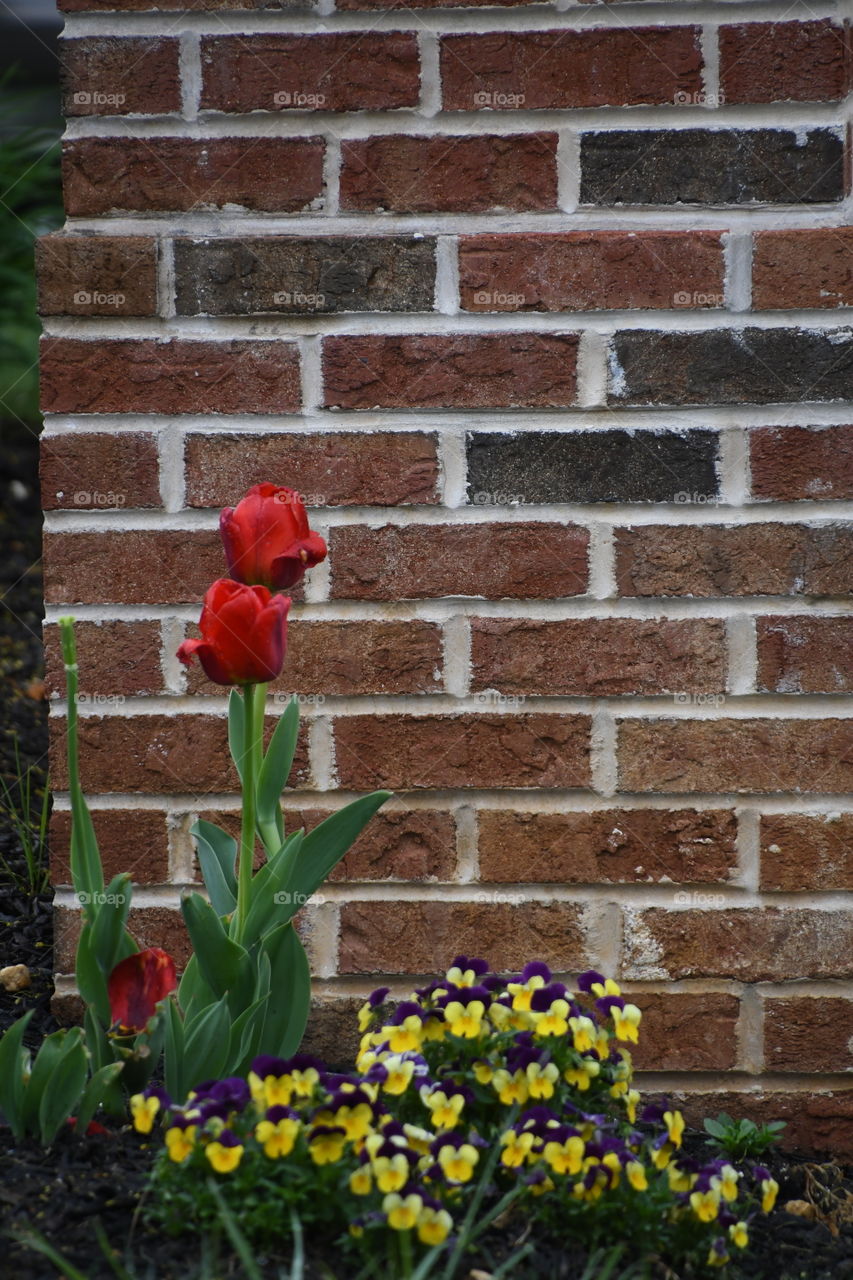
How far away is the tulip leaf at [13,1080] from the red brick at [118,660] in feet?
1.54

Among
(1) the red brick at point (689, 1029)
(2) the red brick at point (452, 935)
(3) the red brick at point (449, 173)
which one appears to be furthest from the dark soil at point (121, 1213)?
(3) the red brick at point (449, 173)

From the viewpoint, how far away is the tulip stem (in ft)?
4.07

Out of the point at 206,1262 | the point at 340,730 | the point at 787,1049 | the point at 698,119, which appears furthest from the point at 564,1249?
the point at 698,119

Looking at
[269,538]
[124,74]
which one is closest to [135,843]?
[269,538]

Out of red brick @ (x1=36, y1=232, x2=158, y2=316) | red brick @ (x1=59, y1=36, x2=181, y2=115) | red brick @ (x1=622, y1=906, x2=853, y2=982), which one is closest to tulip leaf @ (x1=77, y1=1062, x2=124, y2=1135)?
red brick @ (x1=622, y1=906, x2=853, y2=982)

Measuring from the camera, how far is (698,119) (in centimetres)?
150

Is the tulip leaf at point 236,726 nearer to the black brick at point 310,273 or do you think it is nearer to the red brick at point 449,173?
the black brick at point 310,273

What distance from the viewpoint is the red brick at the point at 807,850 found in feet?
5.12

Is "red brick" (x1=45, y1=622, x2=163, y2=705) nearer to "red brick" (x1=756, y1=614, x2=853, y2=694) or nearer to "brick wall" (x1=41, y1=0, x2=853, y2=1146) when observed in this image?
"brick wall" (x1=41, y1=0, x2=853, y2=1146)

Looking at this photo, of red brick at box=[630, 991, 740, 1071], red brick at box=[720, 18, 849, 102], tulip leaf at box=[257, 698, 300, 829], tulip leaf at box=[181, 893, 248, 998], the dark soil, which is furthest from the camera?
red brick at box=[630, 991, 740, 1071]

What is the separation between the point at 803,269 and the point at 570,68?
1.36 ft

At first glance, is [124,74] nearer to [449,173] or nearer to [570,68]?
[449,173]

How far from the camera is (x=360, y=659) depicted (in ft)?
5.12

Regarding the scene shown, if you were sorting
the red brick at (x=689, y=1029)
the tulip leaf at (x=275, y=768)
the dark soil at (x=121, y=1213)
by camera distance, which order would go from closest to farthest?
the dark soil at (x=121, y=1213) → the tulip leaf at (x=275, y=768) → the red brick at (x=689, y=1029)
